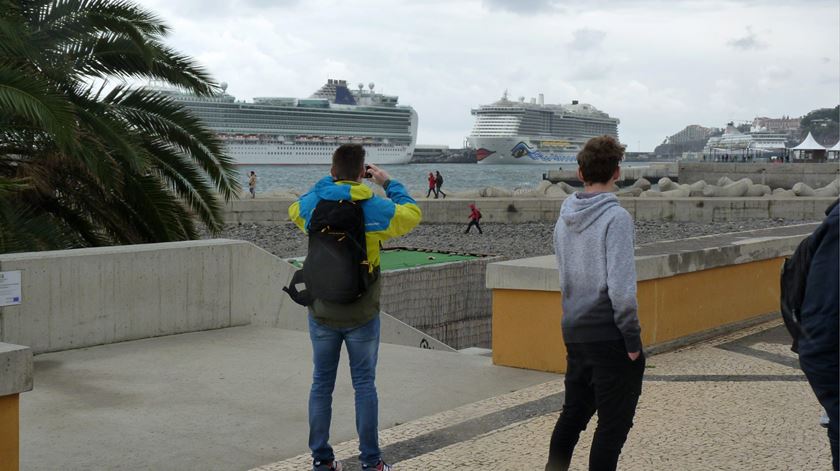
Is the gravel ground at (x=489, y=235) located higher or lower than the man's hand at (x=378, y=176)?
lower

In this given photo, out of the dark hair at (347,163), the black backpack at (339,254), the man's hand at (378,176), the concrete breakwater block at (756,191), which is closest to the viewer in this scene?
the black backpack at (339,254)

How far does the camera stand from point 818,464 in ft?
16.1

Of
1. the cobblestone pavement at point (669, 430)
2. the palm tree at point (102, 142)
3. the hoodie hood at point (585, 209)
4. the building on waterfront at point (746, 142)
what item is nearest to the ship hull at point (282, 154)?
the building on waterfront at point (746, 142)

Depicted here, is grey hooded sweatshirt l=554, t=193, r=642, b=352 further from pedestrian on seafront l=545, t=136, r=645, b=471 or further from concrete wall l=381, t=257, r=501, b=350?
concrete wall l=381, t=257, r=501, b=350

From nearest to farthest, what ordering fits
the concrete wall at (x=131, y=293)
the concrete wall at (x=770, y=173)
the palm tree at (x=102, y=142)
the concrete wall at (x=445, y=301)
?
1. the concrete wall at (x=131, y=293)
2. the palm tree at (x=102, y=142)
3. the concrete wall at (x=445, y=301)
4. the concrete wall at (x=770, y=173)

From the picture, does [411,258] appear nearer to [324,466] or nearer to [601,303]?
[324,466]

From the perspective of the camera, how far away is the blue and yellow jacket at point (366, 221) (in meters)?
4.49

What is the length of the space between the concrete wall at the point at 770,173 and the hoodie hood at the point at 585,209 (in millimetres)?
49786

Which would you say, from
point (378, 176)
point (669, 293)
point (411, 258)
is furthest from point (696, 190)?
point (378, 176)

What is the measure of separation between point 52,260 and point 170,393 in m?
1.68

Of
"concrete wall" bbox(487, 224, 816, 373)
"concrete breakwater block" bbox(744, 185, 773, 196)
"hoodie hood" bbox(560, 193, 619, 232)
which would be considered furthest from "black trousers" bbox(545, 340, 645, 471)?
"concrete breakwater block" bbox(744, 185, 773, 196)

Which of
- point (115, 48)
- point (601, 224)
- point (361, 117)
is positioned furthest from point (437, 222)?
point (361, 117)

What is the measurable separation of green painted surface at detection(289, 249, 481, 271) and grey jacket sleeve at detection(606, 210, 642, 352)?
474 inches

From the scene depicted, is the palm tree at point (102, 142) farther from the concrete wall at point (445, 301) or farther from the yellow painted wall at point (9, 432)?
the yellow painted wall at point (9, 432)
